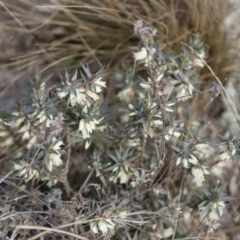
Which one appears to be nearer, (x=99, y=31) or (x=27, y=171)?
(x=27, y=171)

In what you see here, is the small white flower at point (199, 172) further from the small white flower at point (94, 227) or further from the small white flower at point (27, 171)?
the small white flower at point (27, 171)

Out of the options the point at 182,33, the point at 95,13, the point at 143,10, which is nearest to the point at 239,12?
the point at 182,33

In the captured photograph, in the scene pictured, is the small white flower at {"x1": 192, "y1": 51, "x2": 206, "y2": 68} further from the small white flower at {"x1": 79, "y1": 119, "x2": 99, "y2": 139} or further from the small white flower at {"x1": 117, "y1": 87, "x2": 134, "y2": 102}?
the small white flower at {"x1": 79, "y1": 119, "x2": 99, "y2": 139}

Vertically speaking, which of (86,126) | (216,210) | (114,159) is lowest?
(216,210)

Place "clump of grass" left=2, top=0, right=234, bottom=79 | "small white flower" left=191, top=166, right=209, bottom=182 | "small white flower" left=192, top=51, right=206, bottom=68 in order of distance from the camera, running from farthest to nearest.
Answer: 1. "clump of grass" left=2, top=0, right=234, bottom=79
2. "small white flower" left=192, top=51, right=206, bottom=68
3. "small white flower" left=191, top=166, right=209, bottom=182

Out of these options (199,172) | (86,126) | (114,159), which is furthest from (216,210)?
(86,126)

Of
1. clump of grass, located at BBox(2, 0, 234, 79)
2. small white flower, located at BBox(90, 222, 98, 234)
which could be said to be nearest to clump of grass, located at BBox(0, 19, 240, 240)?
small white flower, located at BBox(90, 222, 98, 234)

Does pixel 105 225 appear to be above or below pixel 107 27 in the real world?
below

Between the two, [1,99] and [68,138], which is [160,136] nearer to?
[68,138]

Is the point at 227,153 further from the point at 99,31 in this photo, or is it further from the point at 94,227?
the point at 99,31

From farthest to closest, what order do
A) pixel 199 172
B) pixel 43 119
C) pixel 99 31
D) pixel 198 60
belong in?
pixel 99 31 → pixel 198 60 → pixel 199 172 → pixel 43 119

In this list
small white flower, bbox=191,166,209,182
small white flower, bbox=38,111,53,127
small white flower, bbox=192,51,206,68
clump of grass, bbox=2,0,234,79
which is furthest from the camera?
clump of grass, bbox=2,0,234,79

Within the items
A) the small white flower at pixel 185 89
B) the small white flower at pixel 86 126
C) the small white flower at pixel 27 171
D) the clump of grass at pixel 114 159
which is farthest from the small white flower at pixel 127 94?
the small white flower at pixel 27 171
